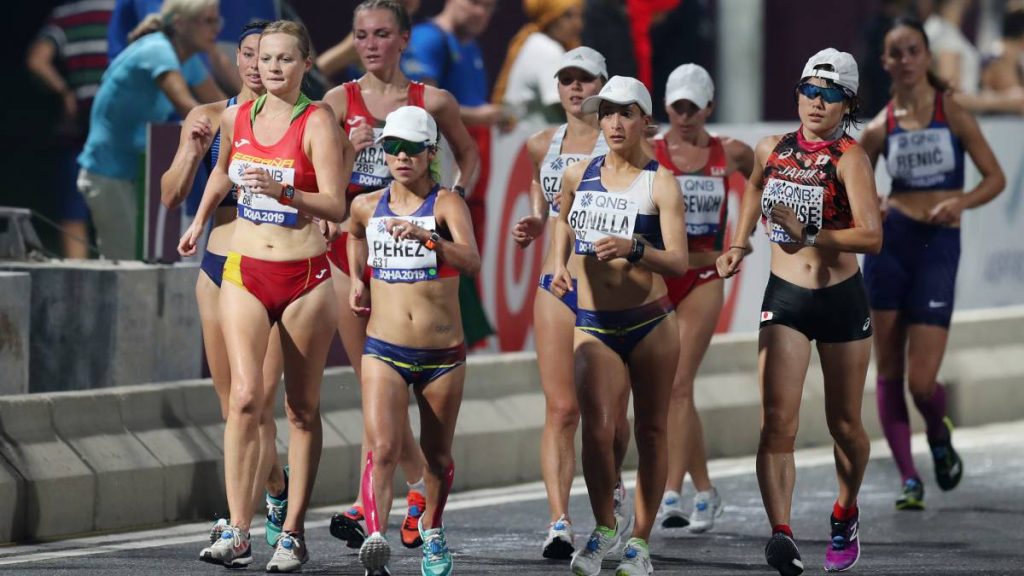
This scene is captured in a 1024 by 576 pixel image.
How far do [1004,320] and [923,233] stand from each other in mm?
4156

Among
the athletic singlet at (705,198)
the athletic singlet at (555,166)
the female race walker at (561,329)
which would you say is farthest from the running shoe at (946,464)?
the athletic singlet at (555,166)

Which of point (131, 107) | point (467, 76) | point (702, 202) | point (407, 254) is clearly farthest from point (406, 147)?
point (467, 76)

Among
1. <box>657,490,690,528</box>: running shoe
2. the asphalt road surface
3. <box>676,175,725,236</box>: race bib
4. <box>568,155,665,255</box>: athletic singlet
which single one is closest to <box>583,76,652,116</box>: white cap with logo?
<box>568,155,665,255</box>: athletic singlet

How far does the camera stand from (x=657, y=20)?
18.7 metres

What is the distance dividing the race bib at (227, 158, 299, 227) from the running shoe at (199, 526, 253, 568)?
4.29 ft

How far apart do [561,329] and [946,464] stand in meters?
3.33

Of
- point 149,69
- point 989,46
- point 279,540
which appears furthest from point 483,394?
point 989,46

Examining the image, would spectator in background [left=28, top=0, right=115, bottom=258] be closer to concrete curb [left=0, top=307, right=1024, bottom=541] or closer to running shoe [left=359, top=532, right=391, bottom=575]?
concrete curb [left=0, top=307, right=1024, bottom=541]

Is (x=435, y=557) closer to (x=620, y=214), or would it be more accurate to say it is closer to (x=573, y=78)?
(x=620, y=214)

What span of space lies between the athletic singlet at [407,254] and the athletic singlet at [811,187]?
1442 millimetres

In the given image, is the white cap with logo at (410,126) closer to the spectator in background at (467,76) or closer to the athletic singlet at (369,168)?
the athletic singlet at (369,168)

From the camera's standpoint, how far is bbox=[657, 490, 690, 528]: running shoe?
1290 centimetres

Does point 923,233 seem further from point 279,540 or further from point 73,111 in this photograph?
point 73,111

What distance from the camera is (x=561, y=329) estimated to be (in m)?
11.8
